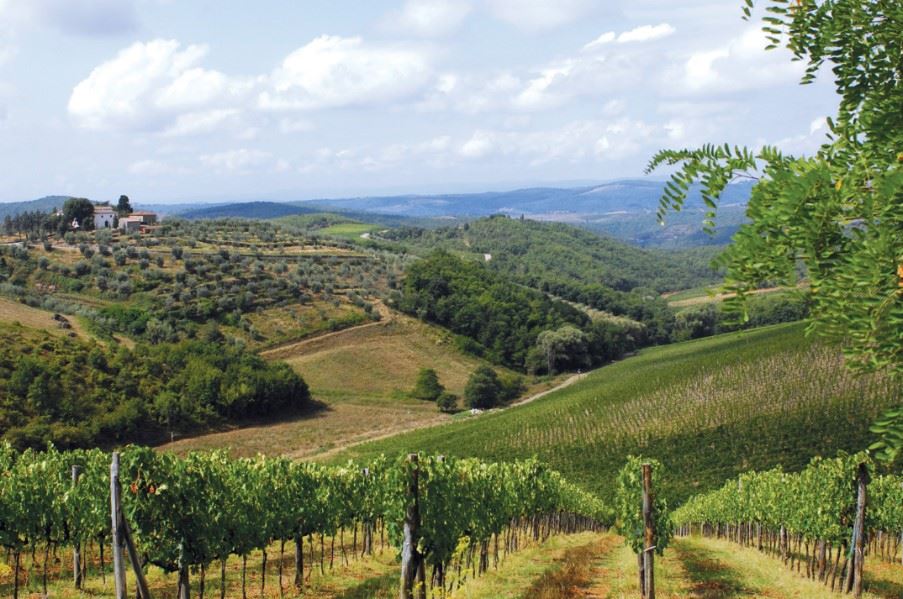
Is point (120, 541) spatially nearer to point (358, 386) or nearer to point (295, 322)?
point (358, 386)

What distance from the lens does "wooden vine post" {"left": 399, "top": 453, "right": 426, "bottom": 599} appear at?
521 inches

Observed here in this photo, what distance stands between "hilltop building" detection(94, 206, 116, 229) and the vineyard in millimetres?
122387

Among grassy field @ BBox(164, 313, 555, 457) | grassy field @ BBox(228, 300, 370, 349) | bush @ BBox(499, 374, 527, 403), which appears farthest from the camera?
bush @ BBox(499, 374, 527, 403)

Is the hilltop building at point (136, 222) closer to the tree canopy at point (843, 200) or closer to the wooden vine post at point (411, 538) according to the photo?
the wooden vine post at point (411, 538)

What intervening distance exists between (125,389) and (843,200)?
233ft

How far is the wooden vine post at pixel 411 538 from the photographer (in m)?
13.2

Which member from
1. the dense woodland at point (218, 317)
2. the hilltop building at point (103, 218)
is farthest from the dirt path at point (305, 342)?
the hilltop building at point (103, 218)

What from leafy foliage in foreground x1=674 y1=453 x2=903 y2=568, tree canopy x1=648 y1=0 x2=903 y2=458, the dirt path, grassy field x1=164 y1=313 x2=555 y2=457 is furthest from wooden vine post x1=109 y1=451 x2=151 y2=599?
the dirt path

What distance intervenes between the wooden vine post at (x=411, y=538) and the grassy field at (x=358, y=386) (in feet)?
171

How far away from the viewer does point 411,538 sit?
13711 millimetres

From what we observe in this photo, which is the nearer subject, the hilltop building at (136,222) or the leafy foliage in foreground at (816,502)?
the leafy foliage in foreground at (816,502)

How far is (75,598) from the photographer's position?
17172 mm

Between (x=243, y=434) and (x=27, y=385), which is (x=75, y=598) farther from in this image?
(x=243, y=434)

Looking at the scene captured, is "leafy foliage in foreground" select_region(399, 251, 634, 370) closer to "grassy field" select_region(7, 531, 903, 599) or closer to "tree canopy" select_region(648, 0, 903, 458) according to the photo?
"grassy field" select_region(7, 531, 903, 599)
